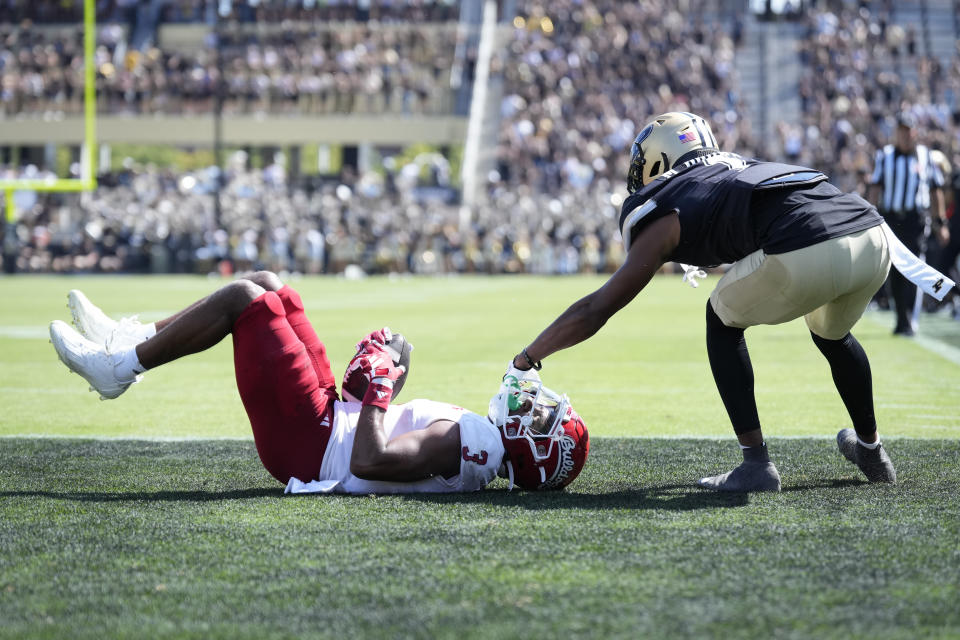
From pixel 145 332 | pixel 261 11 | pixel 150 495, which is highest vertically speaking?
pixel 261 11

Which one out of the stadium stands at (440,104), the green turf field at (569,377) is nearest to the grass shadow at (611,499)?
the green turf field at (569,377)

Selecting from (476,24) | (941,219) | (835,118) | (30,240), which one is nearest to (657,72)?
(835,118)

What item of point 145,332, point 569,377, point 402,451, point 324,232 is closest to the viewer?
point 402,451

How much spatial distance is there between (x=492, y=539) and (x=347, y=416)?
0.92m

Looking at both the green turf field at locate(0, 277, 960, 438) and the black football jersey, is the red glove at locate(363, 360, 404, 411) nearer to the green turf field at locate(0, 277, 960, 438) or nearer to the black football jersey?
the black football jersey

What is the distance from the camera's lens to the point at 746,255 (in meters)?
4.16

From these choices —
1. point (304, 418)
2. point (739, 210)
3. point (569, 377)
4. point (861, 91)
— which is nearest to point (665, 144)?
point (739, 210)

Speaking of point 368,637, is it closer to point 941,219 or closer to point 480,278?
point 941,219

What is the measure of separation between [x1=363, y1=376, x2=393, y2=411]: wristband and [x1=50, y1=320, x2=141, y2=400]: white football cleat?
838 millimetres

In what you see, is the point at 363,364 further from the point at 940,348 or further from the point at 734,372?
the point at 940,348

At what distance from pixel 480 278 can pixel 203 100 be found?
1311cm

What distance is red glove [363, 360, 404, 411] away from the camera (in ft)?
13.1

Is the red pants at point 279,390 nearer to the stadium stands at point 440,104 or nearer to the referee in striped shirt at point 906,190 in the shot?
the referee in striped shirt at point 906,190

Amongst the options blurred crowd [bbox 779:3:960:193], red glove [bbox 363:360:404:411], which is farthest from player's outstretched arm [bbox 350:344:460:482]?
blurred crowd [bbox 779:3:960:193]
